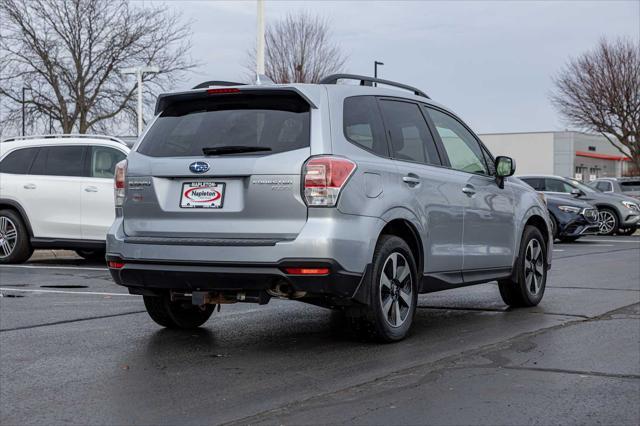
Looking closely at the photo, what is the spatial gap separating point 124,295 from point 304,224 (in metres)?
4.30

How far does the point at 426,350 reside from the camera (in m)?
6.64

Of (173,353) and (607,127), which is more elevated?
(607,127)

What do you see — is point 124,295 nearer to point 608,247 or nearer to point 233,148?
point 233,148

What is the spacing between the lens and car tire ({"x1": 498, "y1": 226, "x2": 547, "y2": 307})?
8867 mm

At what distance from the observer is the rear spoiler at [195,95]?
6571mm

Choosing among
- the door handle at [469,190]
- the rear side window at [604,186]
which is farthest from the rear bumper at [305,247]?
the rear side window at [604,186]

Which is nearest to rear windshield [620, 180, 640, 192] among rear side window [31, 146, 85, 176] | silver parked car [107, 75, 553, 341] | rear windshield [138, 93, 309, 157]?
rear side window [31, 146, 85, 176]

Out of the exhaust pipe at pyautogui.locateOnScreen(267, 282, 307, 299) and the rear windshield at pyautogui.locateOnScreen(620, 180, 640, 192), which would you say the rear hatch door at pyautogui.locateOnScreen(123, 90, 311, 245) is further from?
the rear windshield at pyautogui.locateOnScreen(620, 180, 640, 192)

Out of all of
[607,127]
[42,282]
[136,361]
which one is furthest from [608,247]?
[607,127]

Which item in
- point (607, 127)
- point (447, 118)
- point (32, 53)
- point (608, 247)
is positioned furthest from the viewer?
point (607, 127)

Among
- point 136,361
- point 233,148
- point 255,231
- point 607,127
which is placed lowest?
point 136,361

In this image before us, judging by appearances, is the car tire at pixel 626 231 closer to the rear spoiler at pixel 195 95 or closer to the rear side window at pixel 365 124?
the rear side window at pixel 365 124

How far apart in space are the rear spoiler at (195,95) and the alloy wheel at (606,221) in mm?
20688

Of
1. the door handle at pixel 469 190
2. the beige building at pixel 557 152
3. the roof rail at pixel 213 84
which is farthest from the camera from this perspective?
A: the beige building at pixel 557 152
